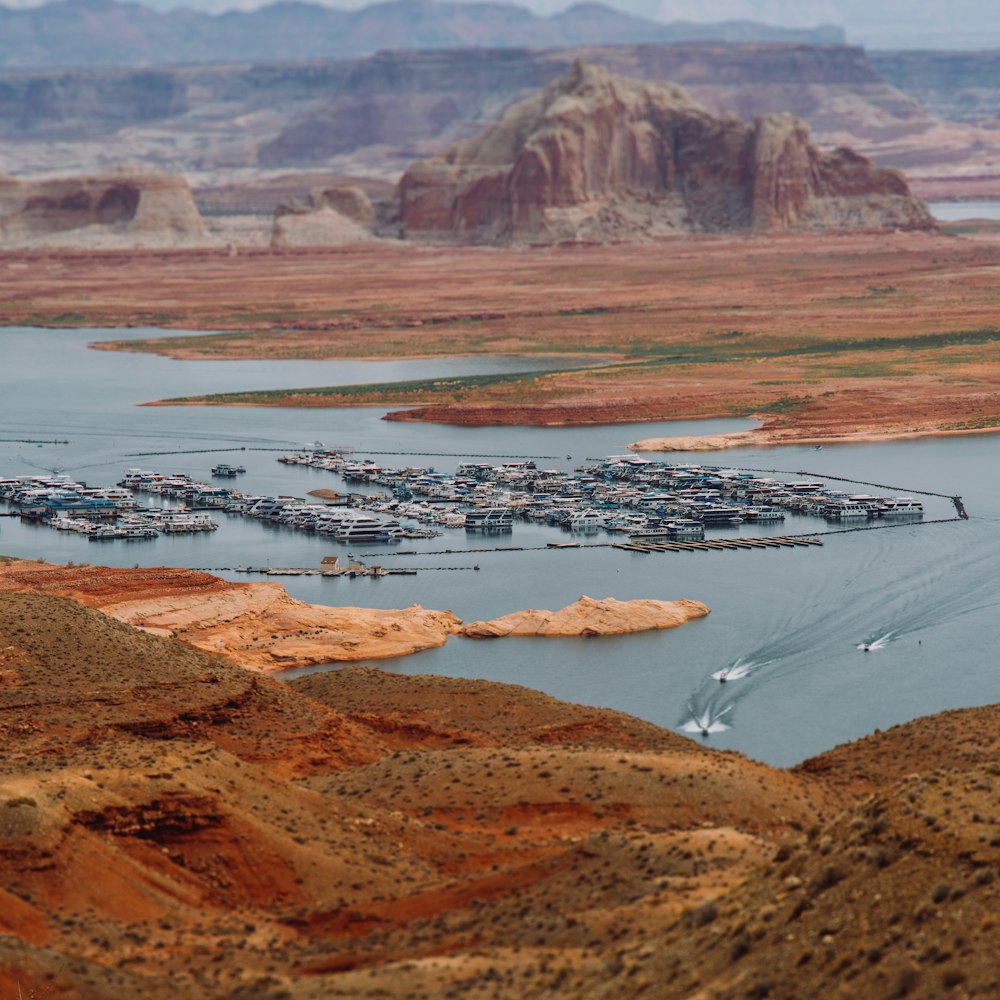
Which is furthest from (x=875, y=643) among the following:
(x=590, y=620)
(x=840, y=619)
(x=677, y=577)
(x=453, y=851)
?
(x=453, y=851)

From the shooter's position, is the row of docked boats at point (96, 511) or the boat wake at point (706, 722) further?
the row of docked boats at point (96, 511)

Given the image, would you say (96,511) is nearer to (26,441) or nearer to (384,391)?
(26,441)

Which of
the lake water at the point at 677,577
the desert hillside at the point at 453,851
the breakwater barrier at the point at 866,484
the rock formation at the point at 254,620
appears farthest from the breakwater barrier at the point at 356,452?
the desert hillside at the point at 453,851

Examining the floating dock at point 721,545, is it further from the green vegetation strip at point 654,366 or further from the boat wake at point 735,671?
the green vegetation strip at point 654,366

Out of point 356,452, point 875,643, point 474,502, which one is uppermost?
point 875,643

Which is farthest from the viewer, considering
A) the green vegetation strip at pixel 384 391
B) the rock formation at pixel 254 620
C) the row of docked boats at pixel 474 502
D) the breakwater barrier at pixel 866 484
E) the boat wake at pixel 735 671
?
the green vegetation strip at pixel 384 391

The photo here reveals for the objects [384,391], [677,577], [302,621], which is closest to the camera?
[302,621]

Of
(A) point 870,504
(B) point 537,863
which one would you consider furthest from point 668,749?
(A) point 870,504
